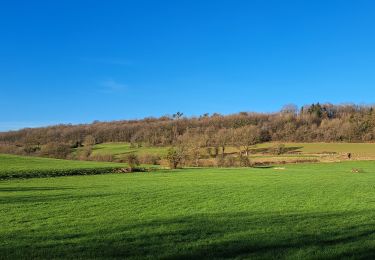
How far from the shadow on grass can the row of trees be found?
7687cm

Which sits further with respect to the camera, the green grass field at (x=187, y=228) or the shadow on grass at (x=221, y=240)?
the green grass field at (x=187, y=228)

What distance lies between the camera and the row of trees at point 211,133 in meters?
102

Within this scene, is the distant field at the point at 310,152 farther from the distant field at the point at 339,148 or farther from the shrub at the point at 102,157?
the shrub at the point at 102,157

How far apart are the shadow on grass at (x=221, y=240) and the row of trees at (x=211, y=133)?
7687 centimetres

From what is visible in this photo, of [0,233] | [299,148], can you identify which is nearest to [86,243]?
[0,233]

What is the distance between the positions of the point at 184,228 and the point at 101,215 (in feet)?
15.6

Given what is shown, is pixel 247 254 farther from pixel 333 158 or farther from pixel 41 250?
pixel 333 158

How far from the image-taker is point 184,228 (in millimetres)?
13719

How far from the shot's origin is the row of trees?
335 feet

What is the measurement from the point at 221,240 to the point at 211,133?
351ft

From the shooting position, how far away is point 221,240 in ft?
Result: 37.9

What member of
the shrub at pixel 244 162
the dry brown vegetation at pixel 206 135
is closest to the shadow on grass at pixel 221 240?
the shrub at pixel 244 162

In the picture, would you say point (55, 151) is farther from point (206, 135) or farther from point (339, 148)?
point (339, 148)

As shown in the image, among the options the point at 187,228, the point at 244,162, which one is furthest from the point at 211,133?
the point at 187,228
